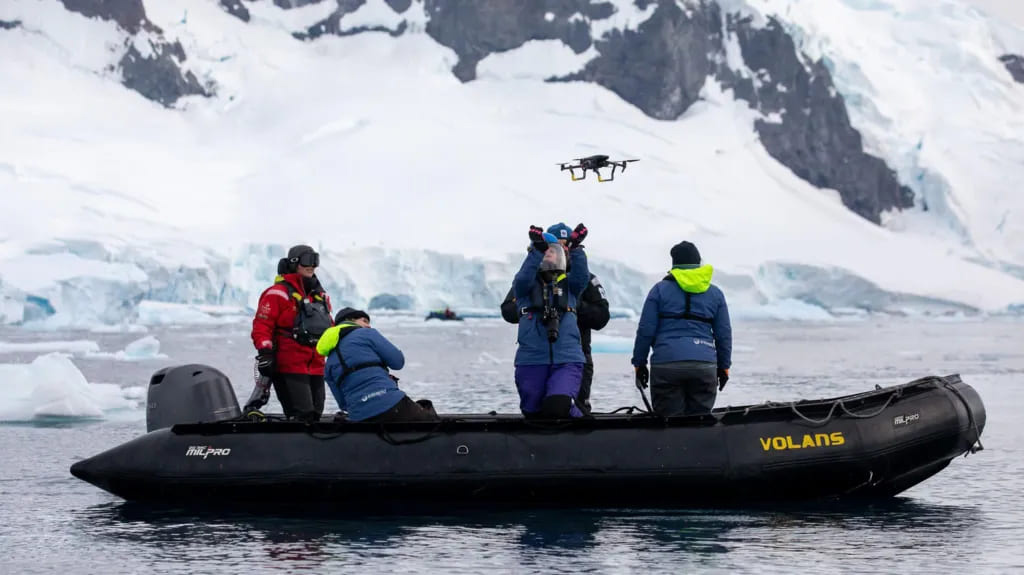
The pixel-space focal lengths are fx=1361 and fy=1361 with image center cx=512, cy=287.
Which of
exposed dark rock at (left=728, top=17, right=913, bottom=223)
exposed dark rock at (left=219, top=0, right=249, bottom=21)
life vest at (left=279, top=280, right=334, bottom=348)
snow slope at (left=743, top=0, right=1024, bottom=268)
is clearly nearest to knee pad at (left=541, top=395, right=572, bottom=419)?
life vest at (left=279, top=280, right=334, bottom=348)

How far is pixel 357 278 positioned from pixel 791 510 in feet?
191

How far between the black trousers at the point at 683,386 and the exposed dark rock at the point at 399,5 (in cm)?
11657

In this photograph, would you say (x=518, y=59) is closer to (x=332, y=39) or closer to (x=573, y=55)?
(x=573, y=55)

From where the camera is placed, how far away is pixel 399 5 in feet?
405

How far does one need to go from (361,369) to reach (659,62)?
384 ft

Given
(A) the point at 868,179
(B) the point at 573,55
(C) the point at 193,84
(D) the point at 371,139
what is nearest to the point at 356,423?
(D) the point at 371,139

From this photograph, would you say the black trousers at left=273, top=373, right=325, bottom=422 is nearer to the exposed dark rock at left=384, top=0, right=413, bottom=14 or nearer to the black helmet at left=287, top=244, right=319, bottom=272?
the black helmet at left=287, top=244, right=319, bottom=272

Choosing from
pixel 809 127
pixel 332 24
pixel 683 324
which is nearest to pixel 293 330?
pixel 683 324

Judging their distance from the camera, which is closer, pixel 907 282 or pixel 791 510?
pixel 791 510

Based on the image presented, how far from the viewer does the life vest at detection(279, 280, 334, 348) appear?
33.7ft

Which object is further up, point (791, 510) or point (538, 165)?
point (538, 165)

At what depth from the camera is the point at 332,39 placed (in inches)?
4847

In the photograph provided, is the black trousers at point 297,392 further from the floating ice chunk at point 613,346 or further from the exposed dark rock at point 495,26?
the exposed dark rock at point 495,26

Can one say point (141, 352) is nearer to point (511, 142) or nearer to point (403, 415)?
point (403, 415)
